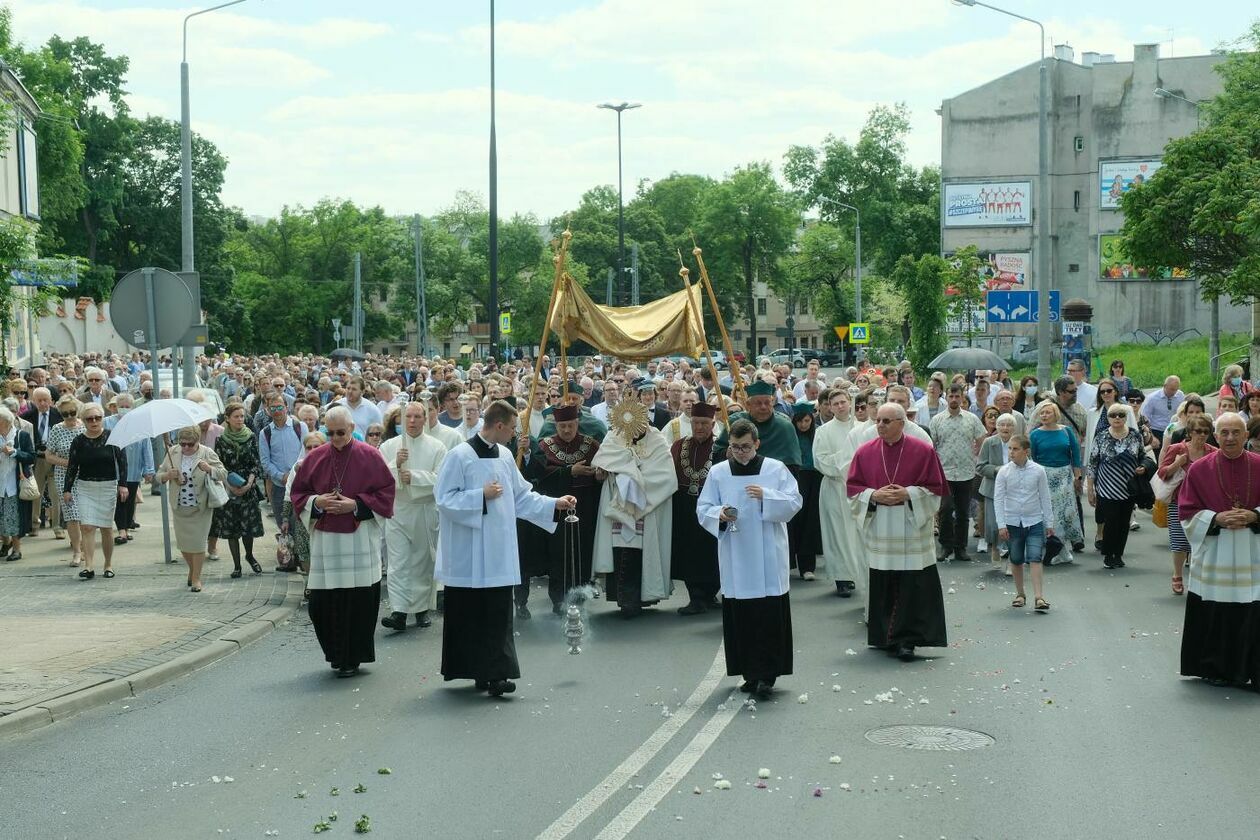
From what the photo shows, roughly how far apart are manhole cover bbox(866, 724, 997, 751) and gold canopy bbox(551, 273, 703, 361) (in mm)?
7719

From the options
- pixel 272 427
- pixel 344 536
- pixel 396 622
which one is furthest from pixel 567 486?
pixel 272 427

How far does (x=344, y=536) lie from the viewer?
10719 mm

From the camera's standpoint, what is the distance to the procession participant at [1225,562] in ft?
32.1

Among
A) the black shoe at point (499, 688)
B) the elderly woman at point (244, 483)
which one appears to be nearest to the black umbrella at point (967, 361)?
the elderly woman at point (244, 483)

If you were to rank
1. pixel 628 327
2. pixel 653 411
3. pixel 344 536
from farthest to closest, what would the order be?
pixel 653 411, pixel 628 327, pixel 344 536

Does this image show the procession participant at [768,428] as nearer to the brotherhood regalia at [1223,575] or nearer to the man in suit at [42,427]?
the brotherhood regalia at [1223,575]

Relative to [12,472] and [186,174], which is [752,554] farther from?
[186,174]

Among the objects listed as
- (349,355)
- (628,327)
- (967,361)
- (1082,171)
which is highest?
(1082,171)

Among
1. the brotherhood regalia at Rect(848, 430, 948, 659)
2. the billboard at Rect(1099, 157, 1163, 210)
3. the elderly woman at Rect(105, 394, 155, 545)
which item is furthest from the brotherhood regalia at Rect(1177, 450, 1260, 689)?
the billboard at Rect(1099, 157, 1163, 210)

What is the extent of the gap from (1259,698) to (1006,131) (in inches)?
2551

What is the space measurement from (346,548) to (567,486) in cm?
312

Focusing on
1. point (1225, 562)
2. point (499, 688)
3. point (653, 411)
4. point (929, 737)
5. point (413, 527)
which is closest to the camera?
point (929, 737)

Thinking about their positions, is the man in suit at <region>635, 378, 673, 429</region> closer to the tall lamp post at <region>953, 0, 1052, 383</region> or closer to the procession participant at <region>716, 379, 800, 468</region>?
the procession participant at <region>716, 379, 800, 468</region>

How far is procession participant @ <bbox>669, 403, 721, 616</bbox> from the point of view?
43.0ft
